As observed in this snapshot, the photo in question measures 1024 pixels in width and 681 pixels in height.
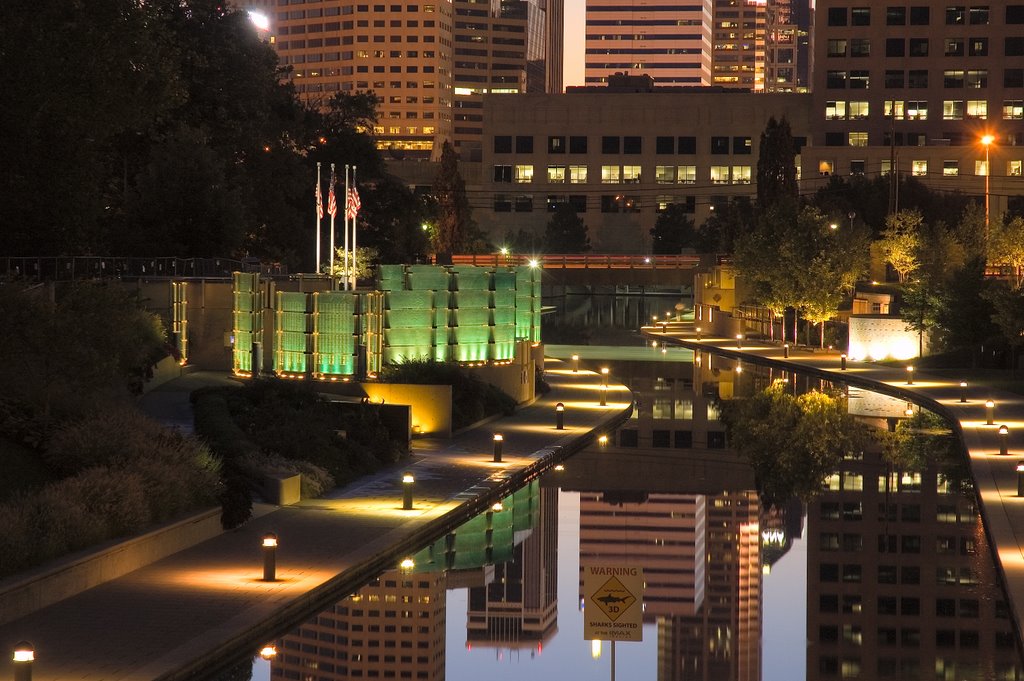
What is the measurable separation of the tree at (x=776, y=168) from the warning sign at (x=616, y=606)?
254ft

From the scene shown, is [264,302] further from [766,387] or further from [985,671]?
[985,671]

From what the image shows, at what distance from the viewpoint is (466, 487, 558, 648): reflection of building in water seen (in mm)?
17422

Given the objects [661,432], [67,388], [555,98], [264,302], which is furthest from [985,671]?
[555,98]

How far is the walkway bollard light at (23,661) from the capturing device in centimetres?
1272

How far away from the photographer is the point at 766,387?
51.3 metres

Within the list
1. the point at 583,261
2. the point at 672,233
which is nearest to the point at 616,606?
the point at 583,261

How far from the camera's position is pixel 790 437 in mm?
36125

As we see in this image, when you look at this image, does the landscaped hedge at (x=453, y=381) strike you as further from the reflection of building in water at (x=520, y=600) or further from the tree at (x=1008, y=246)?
the tree at (x=1008, y=246)

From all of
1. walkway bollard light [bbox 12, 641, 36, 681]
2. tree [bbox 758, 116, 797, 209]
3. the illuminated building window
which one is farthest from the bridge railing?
walkway bollard light [bbox 12, 641, 36, 681]

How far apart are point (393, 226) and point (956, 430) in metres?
50.0

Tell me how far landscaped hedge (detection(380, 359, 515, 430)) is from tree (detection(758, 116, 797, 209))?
52.3m

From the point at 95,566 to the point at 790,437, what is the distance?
69.7 ft

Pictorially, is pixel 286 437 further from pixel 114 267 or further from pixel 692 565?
pixel 114 267

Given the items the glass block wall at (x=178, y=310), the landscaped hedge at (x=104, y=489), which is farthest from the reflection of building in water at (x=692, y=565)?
the glass block wall at (x=178, y=310)
